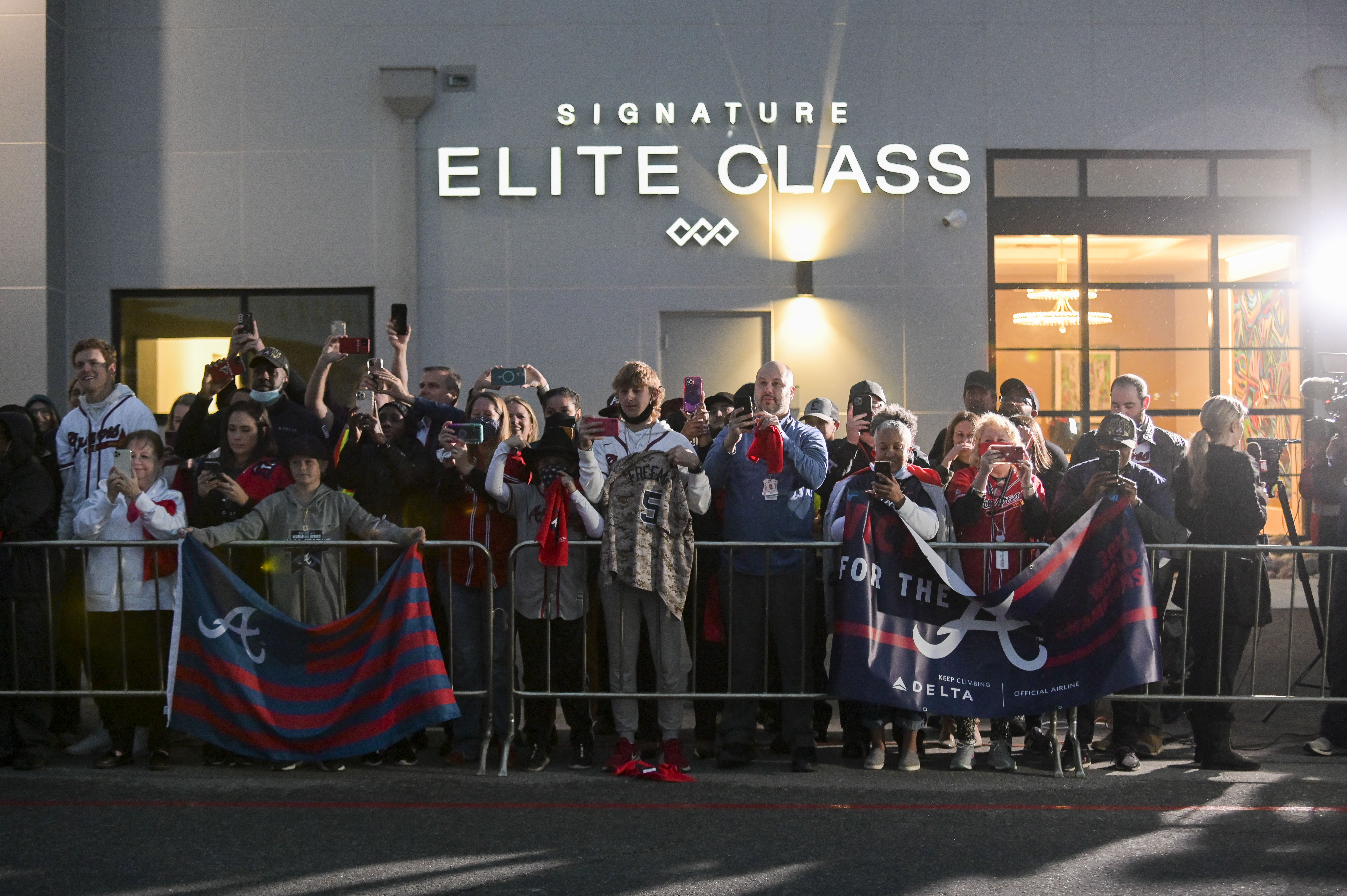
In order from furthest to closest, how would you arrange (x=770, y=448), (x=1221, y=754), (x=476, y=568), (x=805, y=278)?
(x=805, y=278)
(x=476, y=568)
(x=1221, y=754)
(x=770, y=448)

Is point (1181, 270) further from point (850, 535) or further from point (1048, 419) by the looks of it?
point (850, 535)

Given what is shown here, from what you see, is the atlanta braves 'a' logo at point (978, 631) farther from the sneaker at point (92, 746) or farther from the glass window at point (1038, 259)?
the glass window at point (1038, 259)

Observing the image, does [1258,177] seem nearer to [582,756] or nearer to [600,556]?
[600,556]

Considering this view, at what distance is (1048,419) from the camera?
1338 cm

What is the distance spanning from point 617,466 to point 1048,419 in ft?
25.6

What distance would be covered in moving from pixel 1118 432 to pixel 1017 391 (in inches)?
87.4

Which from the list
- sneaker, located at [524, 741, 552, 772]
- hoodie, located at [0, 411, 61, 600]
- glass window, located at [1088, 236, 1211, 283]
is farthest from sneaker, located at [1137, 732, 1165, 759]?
glass window, located at [1088, 236, 1211, 283]

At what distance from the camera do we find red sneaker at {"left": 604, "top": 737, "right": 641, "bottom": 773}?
6.70 m

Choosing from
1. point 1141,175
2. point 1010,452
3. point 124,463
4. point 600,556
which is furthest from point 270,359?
point 1141,175

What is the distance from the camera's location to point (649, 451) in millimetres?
6945

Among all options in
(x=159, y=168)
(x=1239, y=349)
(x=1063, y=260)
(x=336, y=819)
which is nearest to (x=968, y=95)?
(x=1063, y=260)

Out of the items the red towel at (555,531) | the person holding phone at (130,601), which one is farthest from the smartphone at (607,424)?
the person holding phone at (130,601)

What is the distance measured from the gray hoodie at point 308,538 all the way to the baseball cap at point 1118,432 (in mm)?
3920

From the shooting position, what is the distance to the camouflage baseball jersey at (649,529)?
6785mm
